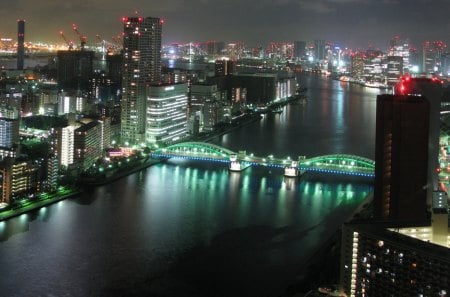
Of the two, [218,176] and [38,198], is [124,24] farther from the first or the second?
[38,198]

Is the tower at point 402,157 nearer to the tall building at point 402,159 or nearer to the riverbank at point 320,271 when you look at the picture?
the tall building at point 402,159

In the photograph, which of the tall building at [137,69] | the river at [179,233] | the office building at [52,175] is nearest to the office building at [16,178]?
the office building at [52,175]

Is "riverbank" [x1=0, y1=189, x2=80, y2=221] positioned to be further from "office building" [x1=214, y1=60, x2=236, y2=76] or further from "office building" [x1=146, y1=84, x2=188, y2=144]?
"office building" [x1=214, y1=60, x2=236, y2=76]

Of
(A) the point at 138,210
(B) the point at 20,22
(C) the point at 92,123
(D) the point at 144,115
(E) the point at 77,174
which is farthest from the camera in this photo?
(B) the point at 20,22

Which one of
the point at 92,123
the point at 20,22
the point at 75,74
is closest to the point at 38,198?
the point at 92,123

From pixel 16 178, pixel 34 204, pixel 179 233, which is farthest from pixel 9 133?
pixel 179 233

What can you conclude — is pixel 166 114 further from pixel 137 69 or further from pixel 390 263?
pixel 390 263

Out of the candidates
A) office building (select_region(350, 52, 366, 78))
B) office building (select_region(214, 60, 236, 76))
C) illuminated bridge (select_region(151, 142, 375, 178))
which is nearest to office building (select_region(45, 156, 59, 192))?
illuminated bridge (select_region(151, 142, 375, 178))
